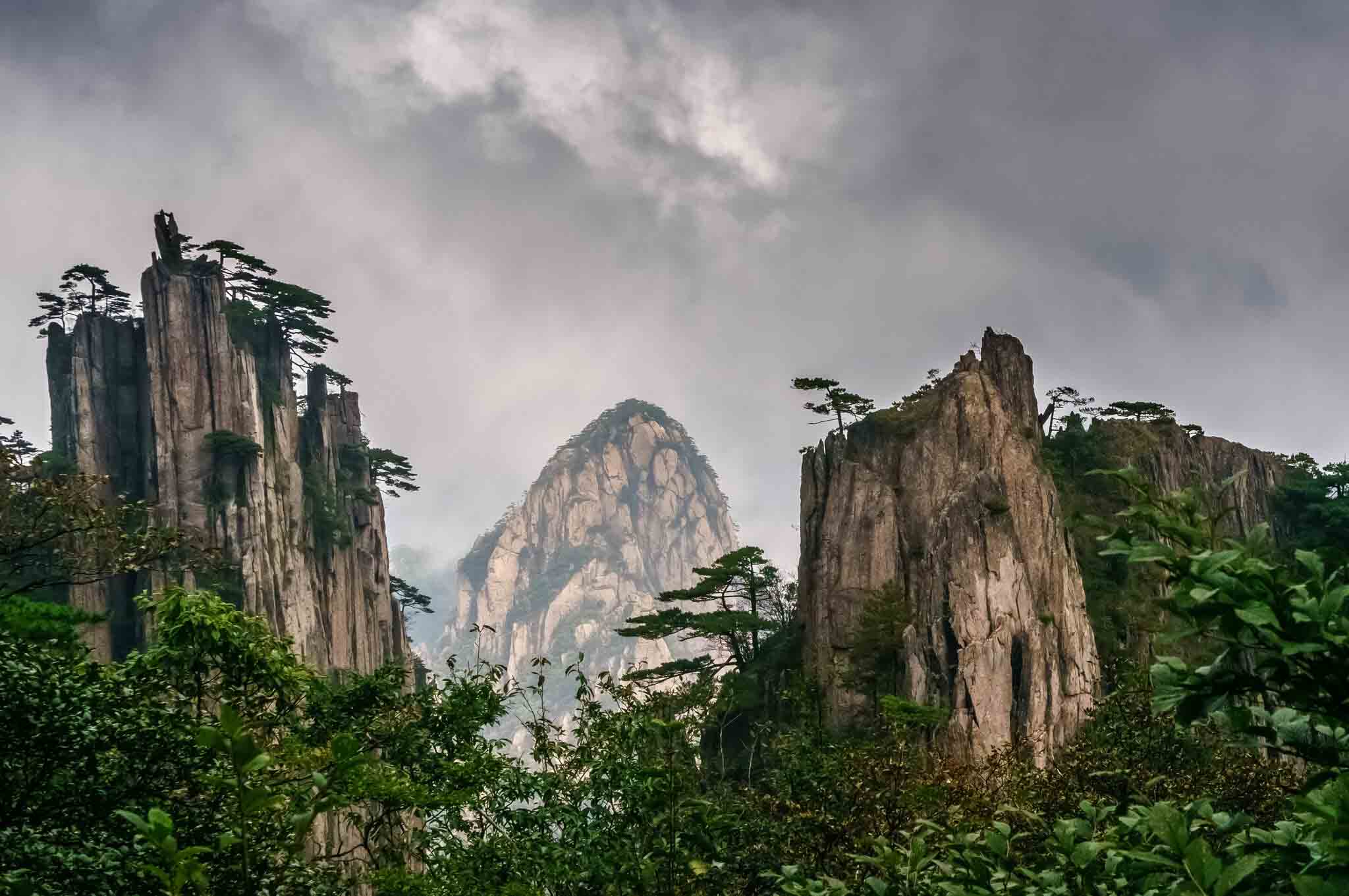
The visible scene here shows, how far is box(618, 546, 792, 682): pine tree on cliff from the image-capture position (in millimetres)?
43562

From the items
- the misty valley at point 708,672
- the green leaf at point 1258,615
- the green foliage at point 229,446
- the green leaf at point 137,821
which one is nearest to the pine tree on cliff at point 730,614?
the misty valley at point 708,672

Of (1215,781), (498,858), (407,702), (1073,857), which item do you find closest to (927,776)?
(1215,781)

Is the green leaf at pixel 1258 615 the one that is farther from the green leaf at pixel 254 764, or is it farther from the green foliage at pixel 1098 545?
the green foliage at pixel 1098 545

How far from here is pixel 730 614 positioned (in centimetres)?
4400

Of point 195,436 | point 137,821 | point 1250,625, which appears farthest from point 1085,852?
point 195,436

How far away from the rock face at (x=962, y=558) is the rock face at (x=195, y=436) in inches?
971

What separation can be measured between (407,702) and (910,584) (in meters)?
24.0

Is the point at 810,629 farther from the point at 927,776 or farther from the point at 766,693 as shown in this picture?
the point at 927,776

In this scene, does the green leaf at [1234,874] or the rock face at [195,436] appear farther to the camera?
the rock face at [195,436]

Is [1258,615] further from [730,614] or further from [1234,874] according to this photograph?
[730,614]

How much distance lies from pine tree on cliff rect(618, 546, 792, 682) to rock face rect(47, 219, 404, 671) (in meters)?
17.0

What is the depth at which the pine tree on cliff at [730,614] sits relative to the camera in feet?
143

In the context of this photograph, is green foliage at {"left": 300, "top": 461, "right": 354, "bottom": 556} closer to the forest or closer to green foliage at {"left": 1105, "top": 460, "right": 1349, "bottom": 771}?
the forest

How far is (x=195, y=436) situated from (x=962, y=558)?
113 feet
